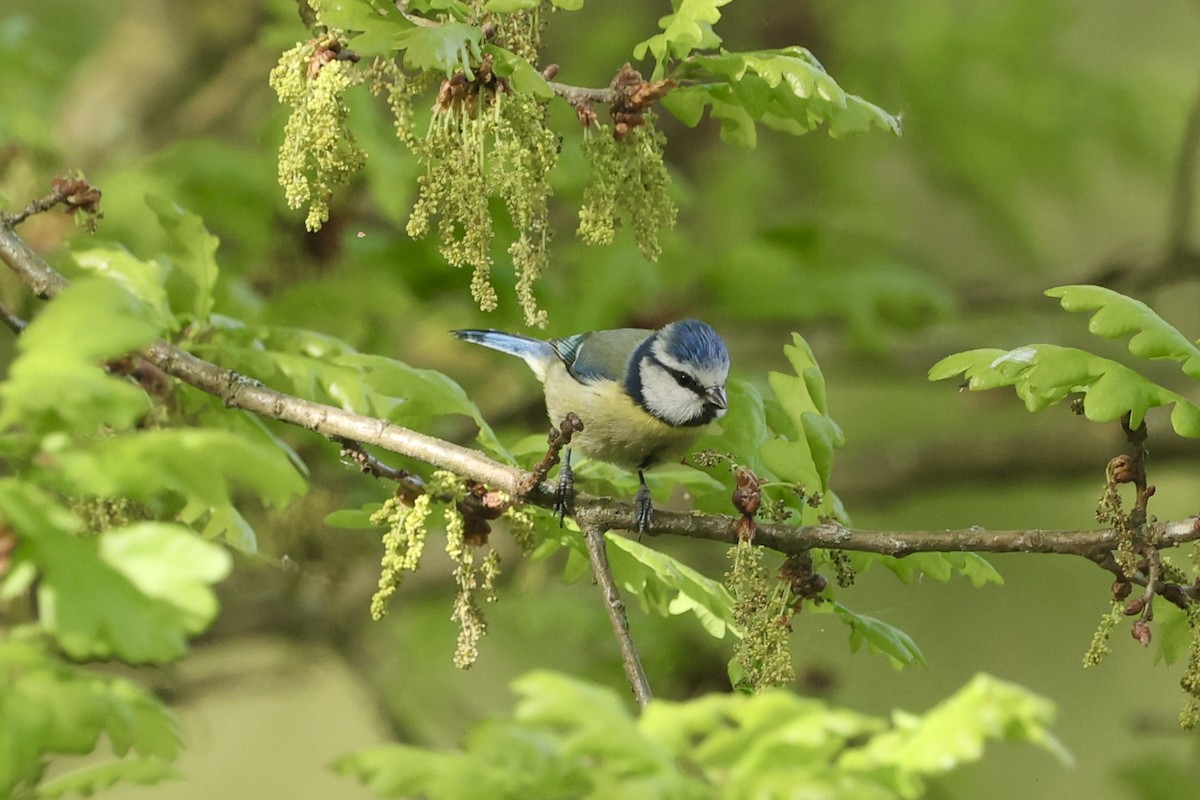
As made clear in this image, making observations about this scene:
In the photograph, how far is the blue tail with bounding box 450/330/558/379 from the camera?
2.72 meters

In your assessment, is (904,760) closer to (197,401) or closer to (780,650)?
(780,650)

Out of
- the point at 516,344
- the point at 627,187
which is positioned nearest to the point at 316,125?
the point at 627,187

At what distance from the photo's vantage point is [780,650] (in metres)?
1.43

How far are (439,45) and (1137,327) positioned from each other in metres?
0.80

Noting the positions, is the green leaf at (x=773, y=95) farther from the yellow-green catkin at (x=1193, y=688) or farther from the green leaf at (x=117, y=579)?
the green leaf at (x=117, y=579)

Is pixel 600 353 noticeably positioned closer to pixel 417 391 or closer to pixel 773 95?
pixel 417 391

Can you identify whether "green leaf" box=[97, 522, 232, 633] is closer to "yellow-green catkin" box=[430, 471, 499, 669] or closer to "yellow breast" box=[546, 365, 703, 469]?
"yellow-green catkin" box=[430, 471, 499, 669]

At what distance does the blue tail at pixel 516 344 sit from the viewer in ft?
8.91

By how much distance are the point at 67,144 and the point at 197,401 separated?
6.08ft

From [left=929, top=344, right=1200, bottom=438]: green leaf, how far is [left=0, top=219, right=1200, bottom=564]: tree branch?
0.13 meters

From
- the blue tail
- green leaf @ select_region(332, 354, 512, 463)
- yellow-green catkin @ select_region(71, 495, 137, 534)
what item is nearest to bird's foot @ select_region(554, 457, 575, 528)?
green leaf @ select_region(332, 354, 512, 463)

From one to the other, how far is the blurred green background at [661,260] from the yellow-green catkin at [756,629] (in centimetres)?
34

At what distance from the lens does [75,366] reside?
931 mm

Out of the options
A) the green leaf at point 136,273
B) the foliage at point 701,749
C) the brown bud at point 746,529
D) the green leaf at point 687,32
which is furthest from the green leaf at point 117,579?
the green leaf at point 136,273
